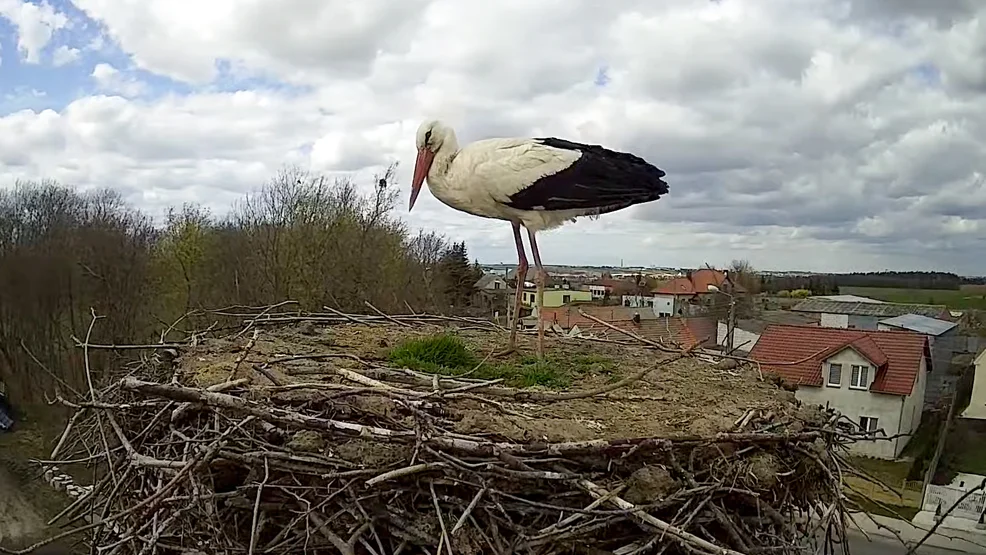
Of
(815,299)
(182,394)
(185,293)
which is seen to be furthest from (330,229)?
(182,394)

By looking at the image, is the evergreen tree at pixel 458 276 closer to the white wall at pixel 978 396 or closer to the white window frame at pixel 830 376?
the white window frame at pixel 830 376

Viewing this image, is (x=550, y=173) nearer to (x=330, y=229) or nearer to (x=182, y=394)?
(x=182, y=394)

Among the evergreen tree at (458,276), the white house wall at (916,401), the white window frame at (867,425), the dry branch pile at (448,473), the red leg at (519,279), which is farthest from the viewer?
the evergreen tree at (458,276)

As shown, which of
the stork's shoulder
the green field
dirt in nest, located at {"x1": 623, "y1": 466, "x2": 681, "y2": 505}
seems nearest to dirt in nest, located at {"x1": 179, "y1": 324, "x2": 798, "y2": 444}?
dirt in nest, located at {"x1": 623, "y1": 466, "x2": 681, "y2": 505}

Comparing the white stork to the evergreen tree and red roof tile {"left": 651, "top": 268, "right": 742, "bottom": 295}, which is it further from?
the evergreen tree

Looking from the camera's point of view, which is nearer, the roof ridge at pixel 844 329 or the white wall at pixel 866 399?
the white wall at pixel 866 399

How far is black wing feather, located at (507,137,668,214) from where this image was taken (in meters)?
2.70

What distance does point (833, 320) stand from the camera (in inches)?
365

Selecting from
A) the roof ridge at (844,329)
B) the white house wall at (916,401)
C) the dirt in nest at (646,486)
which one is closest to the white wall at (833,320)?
the roof ridge at (844,329)

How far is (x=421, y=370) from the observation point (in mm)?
2572

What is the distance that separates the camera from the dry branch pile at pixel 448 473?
5.40 ft

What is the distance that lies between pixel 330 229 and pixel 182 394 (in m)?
9.44

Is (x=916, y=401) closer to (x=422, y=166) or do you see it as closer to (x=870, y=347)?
(x=870, y=347)

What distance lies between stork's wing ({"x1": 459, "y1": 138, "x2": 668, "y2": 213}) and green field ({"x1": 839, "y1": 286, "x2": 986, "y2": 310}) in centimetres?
559
